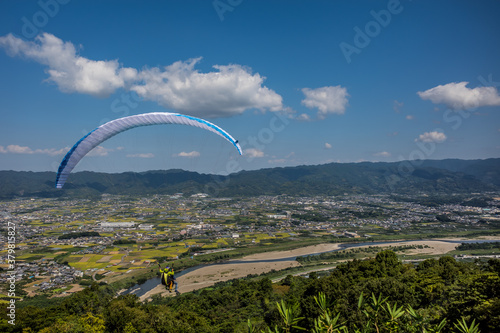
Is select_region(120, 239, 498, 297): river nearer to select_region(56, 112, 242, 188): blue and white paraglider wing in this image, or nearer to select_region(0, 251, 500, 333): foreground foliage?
select_region(0, 251, 500, 333): foreground foliage

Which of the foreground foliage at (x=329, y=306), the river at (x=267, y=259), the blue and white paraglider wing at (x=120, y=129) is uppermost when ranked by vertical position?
the blue and white paraglider wing at (x=120, y=129)

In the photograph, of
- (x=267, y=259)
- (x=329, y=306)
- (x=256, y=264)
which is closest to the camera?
(x=329, y=306)

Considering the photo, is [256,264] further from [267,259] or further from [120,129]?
[120,129]

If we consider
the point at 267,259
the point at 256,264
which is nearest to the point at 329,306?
the point at 256,264

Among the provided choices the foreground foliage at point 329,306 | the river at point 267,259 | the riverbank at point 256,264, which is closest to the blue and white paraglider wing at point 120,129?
the foreground foliage at point 329,306

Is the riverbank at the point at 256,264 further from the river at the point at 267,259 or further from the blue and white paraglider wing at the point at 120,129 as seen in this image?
the blue and white paraglider wing at the point at 120,129

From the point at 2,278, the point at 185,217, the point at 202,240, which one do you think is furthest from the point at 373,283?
the point at 185,217
